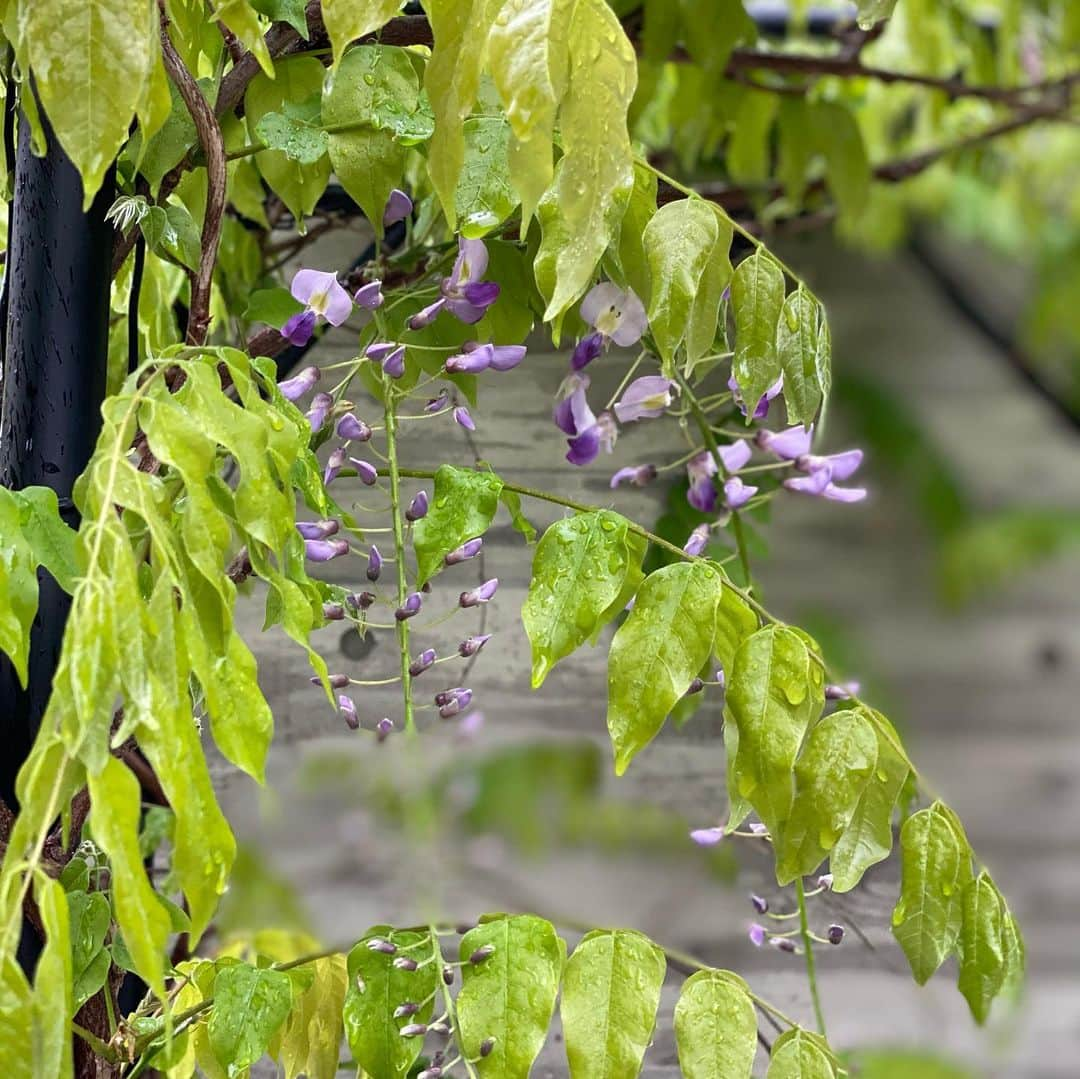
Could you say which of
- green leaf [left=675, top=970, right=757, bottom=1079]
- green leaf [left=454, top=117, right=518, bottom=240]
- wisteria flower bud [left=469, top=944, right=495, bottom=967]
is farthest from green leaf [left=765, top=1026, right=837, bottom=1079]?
green leaf [left=454, top=117, right=518, bottom=240]

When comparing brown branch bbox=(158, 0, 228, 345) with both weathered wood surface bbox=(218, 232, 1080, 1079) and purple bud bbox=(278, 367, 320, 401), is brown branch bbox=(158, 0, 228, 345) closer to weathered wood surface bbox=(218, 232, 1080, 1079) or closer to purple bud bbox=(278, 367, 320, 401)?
purple bud bbox=(278, 367, 320, 401)

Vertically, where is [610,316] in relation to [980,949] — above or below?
above

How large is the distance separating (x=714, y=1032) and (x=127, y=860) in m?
0.24

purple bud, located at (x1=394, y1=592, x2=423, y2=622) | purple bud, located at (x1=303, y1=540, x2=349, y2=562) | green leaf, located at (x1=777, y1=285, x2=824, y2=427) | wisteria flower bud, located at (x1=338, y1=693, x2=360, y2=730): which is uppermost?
green leaf, located at (x1=777, y1=285, x2=824, y2=427)

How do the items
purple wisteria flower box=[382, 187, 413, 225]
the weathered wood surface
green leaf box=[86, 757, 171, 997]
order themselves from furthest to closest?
the weathered wood surface
purple wisteria flower box=[382, 187, 413, 225]
green leaf box=[86, 757, 171, 997]

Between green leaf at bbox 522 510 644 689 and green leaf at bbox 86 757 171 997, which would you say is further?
green leaf at bbox 522 510 644 689

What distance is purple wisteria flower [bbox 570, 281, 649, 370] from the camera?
0.56 meters

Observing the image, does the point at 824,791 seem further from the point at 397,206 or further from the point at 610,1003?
the point at 397,206

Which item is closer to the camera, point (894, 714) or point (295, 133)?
point (295, 133)

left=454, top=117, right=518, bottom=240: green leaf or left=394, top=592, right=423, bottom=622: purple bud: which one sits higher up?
left=454, top=117, right=518, bottom=240: green leaf

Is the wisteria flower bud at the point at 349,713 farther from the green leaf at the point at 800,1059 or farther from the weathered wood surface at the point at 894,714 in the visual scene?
the green leaf at the point at 800,1059

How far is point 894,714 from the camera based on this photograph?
10.6 ft

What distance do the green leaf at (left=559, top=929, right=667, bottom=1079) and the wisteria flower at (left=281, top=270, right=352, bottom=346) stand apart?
27cm

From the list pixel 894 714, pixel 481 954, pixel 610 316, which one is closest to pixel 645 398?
pixel 610 316
